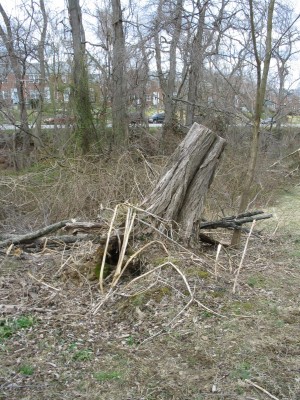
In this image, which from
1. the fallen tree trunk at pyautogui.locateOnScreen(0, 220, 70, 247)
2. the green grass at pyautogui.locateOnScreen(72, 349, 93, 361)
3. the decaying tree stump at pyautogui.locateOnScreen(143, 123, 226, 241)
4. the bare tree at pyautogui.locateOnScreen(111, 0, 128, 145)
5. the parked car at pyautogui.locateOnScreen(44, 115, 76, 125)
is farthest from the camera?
the parked car at pyautogui.locateOnScreen(44, 115, 76, 125)

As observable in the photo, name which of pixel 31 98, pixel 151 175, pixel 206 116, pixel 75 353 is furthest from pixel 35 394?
pixel 31 98

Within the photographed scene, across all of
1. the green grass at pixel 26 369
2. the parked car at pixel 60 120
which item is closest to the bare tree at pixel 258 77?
the green grass at pixel 26 369

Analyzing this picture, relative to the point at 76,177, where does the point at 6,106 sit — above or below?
above

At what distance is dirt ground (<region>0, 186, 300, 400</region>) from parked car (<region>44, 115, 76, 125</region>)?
10276mm

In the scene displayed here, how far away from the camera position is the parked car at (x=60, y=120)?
1528 centimetres

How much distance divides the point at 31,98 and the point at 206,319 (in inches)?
662

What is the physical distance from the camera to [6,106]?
53.4 feet

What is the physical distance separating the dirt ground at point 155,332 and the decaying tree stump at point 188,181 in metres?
0.55

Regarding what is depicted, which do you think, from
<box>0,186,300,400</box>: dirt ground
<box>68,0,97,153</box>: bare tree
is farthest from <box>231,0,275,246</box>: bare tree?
<box>68,0,97,153</box>: bare tree

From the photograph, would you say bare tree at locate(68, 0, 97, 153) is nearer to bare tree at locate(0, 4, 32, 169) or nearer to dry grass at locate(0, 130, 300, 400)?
bare tree at locate(0, 4, 32, 169)

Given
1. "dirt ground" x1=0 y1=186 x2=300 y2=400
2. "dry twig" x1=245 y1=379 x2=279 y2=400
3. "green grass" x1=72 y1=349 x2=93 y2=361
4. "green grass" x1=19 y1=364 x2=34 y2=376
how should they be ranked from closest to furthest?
"dry twig" x1=245 y1=379 x2=279 y2=400
"dirt ground" x1=0 y1=186 x2=300 y2=400
"green grass" x1=19 y1=364 x2=34 y2=376
"green grass" x1=72 y1=349 x2=93 y2=361

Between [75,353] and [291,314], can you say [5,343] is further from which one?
[291,314]

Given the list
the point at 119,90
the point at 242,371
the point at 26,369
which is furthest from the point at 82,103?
the point at 242,371

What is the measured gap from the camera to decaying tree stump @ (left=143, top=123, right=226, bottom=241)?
5.73m
